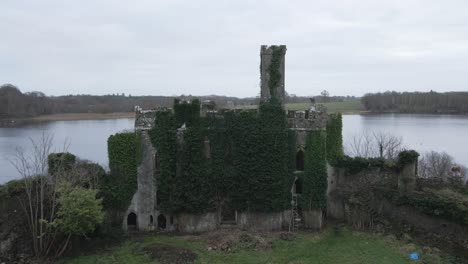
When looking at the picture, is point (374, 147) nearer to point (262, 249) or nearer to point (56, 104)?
point (262, 249)

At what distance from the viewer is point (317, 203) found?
23141mm

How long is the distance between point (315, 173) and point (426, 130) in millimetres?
58896

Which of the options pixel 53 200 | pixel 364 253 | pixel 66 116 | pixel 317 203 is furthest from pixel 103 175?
pixel 66 116

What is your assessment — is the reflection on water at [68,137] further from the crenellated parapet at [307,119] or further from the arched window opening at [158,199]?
the crenellated parapet at [307,119]

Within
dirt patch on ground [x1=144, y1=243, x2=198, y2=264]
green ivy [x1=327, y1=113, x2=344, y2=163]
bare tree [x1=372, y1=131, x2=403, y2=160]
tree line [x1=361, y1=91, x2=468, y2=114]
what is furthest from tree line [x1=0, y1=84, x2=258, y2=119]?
tree line [x1=361, y1=91, x2=468, y2=114]

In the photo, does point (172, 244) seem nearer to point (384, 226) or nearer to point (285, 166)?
point (285, 166)

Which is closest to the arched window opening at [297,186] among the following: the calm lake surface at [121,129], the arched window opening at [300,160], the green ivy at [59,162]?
the arched window opening at [300,160]

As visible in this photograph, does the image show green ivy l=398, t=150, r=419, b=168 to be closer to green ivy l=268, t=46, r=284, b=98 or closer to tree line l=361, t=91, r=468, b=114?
green ivy l=268, t=46, r=284, b=98

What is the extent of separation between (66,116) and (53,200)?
70.7 meters

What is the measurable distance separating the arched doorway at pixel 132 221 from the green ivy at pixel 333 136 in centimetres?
1189

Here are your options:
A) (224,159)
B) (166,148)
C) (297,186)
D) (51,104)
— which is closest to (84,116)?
(51,104)

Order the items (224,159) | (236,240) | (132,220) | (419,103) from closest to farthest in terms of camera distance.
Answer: (236,240) < (224,159) < (132,220) < (419,103)

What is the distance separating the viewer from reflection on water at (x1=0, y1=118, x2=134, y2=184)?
1960 inches

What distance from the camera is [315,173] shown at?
23.0 meters
